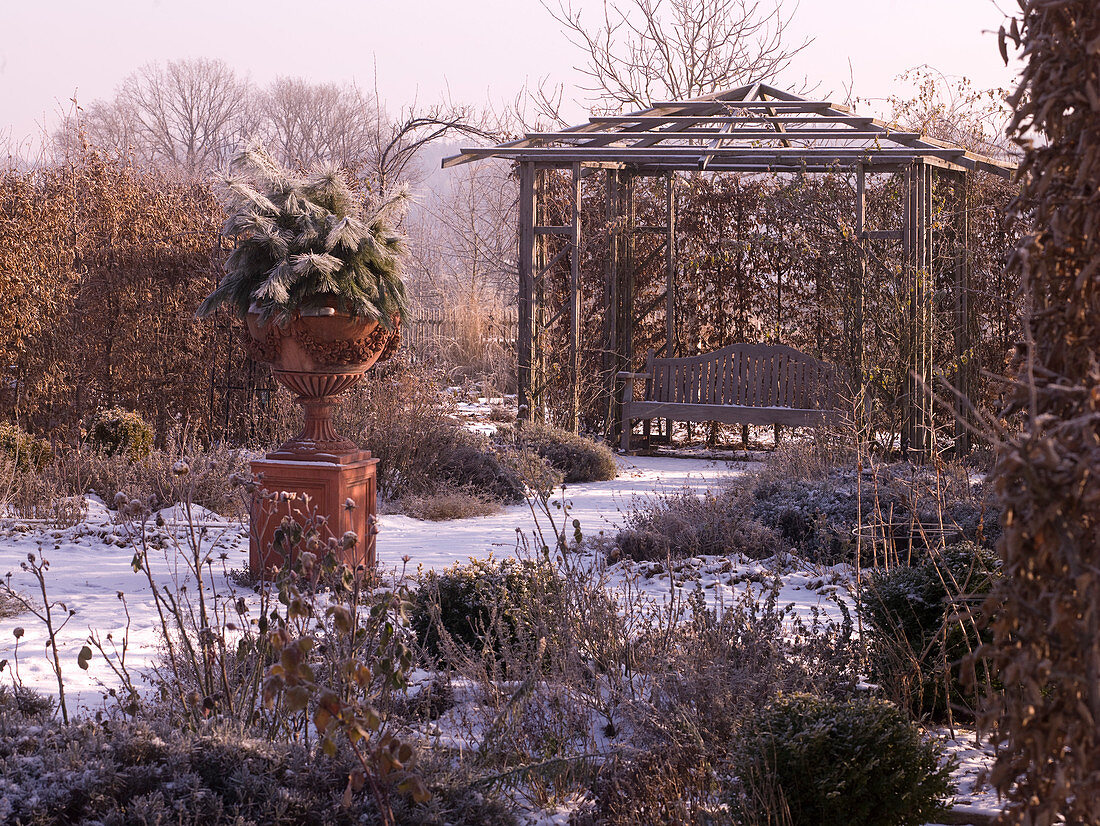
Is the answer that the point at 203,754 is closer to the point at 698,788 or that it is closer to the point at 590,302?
the point at 698,788

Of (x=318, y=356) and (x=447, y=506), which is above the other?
(x=318, y=356)

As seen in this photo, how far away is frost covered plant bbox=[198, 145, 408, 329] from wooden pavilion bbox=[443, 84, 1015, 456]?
495 cm

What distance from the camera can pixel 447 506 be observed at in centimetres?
753

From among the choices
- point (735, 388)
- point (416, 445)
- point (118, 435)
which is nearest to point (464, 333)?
point (735, 388)

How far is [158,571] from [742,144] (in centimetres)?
877

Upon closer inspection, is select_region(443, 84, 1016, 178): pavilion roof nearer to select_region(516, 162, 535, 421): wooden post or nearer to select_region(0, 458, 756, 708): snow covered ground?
select_region(516, 162, 535, 421): wooden post

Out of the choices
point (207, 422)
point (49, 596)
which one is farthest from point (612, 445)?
point (49, 596)

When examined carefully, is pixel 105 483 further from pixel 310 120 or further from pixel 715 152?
pixel 310 120

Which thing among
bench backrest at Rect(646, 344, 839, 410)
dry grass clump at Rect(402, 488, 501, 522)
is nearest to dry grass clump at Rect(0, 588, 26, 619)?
dry grass clump at Rect(402, 488, 501, 522)

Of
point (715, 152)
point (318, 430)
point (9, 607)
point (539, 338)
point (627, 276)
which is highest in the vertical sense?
point (715, 152)

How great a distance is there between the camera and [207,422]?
377 inches

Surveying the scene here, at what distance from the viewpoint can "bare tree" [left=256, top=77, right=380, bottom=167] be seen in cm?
4316

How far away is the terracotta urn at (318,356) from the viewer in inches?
208

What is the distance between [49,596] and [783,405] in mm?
7551
